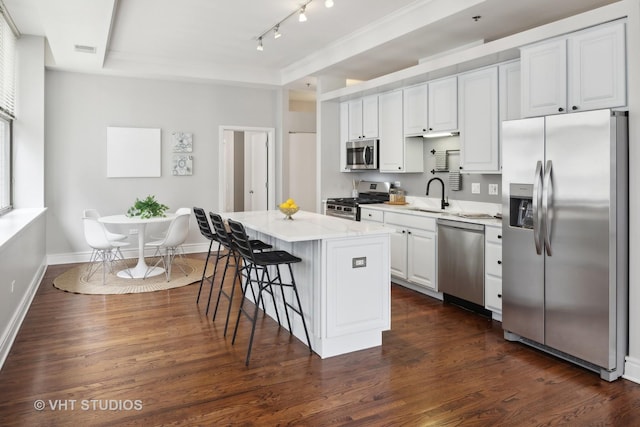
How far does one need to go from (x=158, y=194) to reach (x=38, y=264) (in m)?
2.01

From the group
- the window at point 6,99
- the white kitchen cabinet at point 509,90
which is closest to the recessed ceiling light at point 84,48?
the window at point 6,99

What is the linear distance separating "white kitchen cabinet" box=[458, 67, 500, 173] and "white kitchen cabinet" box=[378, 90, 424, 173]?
965 millimetres

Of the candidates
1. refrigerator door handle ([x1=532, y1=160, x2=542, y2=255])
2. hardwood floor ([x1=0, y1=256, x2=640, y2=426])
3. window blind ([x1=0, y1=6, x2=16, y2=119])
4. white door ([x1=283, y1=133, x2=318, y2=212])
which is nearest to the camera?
hardwood floor ([x1=0, y1=256, x2=640, y2=426])

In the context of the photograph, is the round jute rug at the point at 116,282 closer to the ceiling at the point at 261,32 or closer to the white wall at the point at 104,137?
the white wall at the point at 104,137

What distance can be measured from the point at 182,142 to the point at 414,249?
4075 mm

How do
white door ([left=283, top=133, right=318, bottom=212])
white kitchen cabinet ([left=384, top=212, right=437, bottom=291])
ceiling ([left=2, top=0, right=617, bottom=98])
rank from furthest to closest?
white door ([left=283, top=133, right=318, bottom=212]), white kitchen cabinet ([left=384, top=212, right=437, bottom=291]), ceiling ([left=2, top=0, right=617, bottom=98])

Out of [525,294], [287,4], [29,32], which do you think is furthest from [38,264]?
[525,294]

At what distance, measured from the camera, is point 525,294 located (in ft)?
11.0

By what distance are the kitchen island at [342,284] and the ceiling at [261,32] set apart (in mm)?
2194

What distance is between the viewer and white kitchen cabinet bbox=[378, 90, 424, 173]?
567 cm

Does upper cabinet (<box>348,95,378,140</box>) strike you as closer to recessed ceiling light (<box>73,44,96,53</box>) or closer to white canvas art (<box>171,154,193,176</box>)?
white canvas art (<box>171,154,193,176</box>)

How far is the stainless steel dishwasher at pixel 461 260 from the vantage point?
13.7 ft

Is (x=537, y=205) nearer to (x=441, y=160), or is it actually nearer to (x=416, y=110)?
(x=441, y=160)

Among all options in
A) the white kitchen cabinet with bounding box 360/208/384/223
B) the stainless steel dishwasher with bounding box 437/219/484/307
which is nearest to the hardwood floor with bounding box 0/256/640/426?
the stainless steel dishwasher with bounding box 437/219/484/307
